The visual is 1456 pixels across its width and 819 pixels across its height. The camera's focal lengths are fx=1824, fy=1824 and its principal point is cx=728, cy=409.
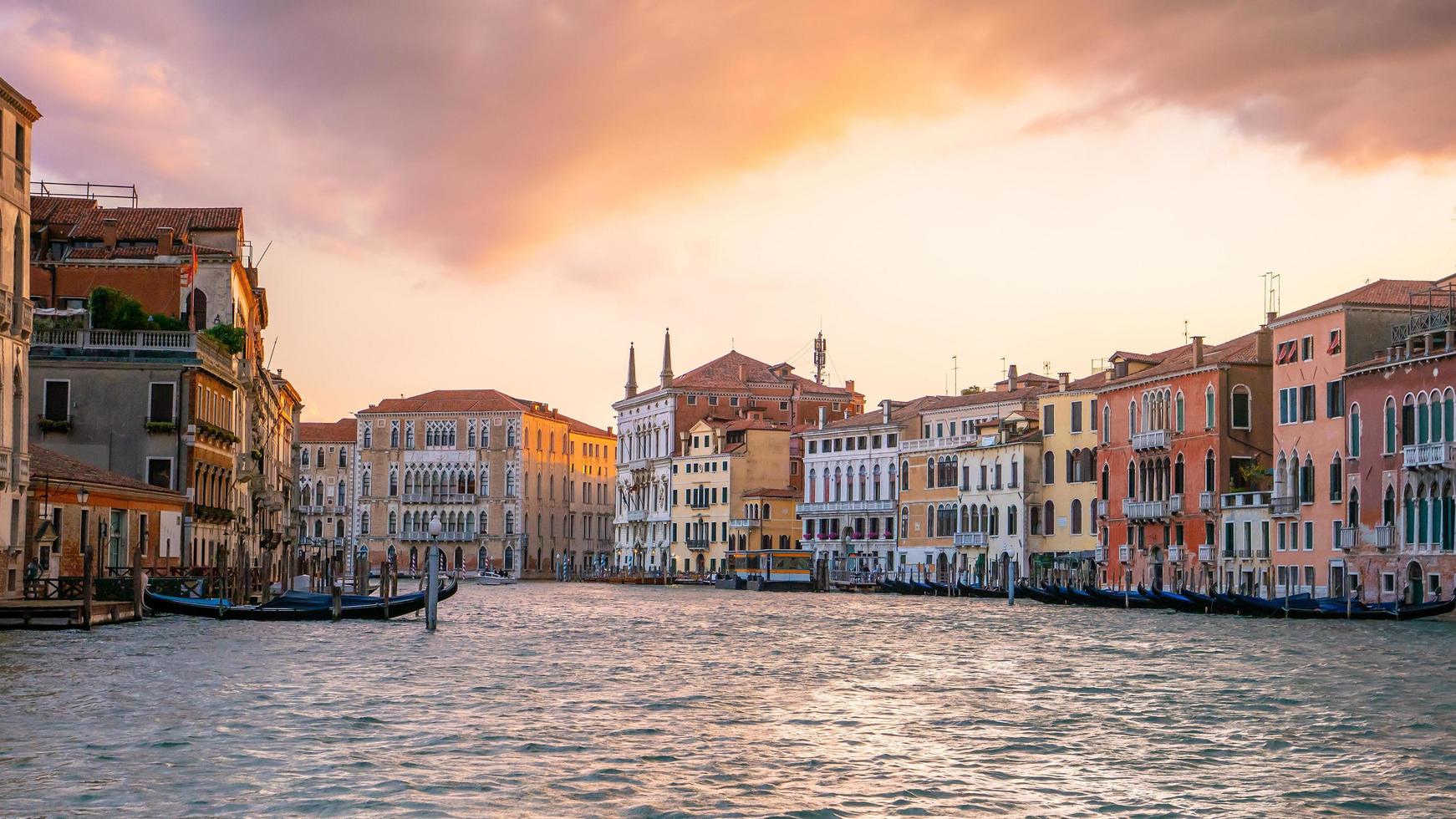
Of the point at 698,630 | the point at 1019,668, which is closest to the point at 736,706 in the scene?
the point at 1019,668

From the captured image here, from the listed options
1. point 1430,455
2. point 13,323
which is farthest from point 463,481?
point 13,323

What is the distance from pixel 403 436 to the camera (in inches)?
3681

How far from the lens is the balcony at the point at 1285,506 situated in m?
44.4

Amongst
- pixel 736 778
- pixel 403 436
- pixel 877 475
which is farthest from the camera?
pixel 403 436

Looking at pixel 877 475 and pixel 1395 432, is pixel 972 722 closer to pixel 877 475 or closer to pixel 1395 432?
pixel 1395 432

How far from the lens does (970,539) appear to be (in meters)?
64.1

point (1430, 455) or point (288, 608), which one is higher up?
point (1430, 455)

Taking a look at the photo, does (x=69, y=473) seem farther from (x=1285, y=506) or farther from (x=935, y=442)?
(x=935, y=442)

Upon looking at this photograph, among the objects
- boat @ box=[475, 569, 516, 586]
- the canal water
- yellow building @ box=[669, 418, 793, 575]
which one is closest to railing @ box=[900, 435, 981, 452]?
yellow building @ box=[669, 418, 793, 575]

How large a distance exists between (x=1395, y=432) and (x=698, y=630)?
16689 millimetres

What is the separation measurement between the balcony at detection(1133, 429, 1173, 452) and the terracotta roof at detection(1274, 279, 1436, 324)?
8045mm

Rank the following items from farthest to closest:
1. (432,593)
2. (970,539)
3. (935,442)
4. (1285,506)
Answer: (935,442) → (970,539) → (1285,506) → (432,593)

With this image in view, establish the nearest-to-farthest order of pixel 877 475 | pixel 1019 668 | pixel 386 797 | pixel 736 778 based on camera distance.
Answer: pixel 386 797
pixel 736 778
pixel 1019 668
pixel 877 475

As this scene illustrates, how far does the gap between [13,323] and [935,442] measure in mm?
44728
